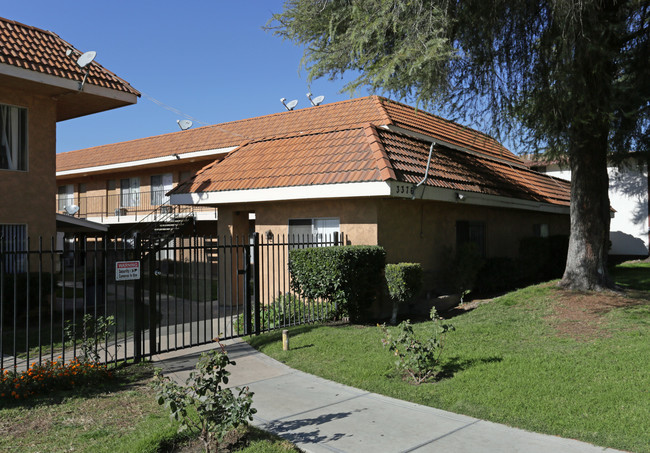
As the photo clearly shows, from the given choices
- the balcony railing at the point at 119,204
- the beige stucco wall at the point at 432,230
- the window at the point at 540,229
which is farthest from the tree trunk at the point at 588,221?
the balcony railing at the point at 119,204

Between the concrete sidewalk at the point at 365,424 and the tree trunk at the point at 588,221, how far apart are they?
742 cm

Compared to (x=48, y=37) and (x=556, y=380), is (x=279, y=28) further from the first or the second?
(x=556, y=380)

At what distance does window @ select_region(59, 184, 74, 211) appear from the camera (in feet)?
104

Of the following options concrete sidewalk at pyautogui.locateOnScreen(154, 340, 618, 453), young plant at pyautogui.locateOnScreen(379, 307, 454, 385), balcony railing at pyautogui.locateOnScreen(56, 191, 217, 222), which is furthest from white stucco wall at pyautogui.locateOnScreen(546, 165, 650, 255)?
concrete sidewalk at pyautogui.locateOnScreen(154, 340, 618, 453)

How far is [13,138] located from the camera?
503 inches

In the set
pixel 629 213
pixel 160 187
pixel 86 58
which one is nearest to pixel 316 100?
pixel 160 187

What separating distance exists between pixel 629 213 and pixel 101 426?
31.8m

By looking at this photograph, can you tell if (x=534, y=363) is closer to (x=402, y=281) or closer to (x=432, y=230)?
(x=402, y=281)

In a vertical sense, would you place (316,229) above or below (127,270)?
above

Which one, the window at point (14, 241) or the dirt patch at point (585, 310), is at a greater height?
the window at point (14, 241)

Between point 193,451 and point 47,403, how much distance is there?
96.8 inches

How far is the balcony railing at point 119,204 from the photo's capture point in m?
26.8

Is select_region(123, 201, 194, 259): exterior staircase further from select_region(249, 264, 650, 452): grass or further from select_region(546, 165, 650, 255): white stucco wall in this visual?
select_region(546, 165, 650, 255): white stucco wall

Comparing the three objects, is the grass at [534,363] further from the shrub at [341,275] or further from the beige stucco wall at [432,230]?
the beige stucco wall at [432,230]
